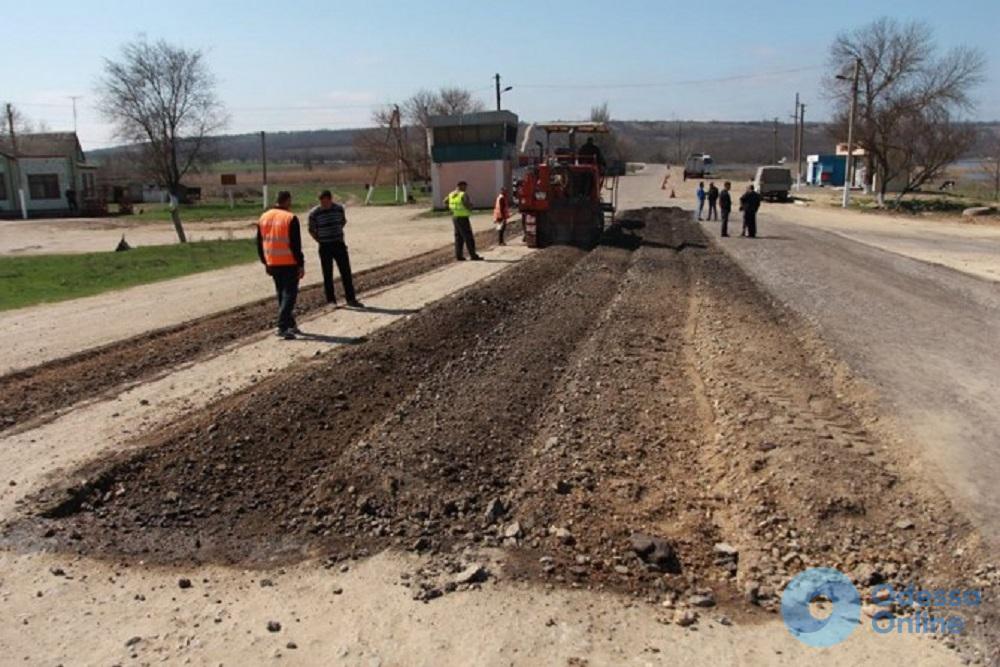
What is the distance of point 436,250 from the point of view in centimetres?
2320

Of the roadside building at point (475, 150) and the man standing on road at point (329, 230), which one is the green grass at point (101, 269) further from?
the roadside building at point (475, 150)

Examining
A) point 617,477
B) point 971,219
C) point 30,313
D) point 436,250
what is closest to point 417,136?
point 971,219

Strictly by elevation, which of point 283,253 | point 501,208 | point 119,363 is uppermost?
point 501,208

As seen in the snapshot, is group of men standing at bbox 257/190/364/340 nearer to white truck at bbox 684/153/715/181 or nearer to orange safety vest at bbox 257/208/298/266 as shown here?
orange safety vest at bbox 257/208/298/266

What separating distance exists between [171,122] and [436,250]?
4786 centimetres

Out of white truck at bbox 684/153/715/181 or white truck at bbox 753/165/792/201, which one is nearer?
white truck at bbox 753/165/792/201

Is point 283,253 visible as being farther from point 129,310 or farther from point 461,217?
point 461,217

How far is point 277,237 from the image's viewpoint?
10109 mm

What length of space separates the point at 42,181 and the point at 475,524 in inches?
2571

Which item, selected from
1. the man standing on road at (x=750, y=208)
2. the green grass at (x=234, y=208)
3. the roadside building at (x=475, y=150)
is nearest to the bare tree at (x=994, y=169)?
the roadside building at (x=475, y=150)

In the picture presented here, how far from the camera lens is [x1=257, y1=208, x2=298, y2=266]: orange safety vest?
10062 millimetres

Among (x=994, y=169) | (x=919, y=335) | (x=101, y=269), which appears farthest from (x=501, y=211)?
(x=994, y=169)

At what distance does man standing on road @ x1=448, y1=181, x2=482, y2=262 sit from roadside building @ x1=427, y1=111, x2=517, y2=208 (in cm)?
2387

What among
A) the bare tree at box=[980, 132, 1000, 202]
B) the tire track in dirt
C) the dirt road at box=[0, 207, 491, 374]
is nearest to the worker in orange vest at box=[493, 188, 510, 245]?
the dirt road at box=[0, 207, 491, 374]
